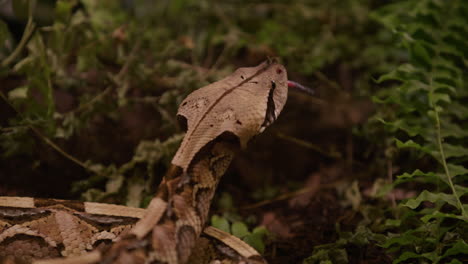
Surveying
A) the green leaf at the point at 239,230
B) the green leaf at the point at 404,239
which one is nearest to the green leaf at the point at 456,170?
the green leaf at the point at 404,239

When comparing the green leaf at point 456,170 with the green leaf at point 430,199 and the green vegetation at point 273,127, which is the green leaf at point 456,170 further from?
the green leaf at point 430,199

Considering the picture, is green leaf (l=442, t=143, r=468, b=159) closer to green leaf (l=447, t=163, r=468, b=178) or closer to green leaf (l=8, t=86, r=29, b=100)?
green leaf (l=447, t=163, r=468, b=178)

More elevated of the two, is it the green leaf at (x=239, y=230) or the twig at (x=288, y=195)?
the green leaf at (x=239, y=230)

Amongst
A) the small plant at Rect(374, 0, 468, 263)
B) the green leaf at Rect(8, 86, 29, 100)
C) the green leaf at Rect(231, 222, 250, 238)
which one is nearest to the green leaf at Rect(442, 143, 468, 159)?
the small plant at Rect(374, 0, 468, 263)

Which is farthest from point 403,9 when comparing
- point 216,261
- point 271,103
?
point 216,261

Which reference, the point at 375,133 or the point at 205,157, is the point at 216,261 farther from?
the point at 375,133
